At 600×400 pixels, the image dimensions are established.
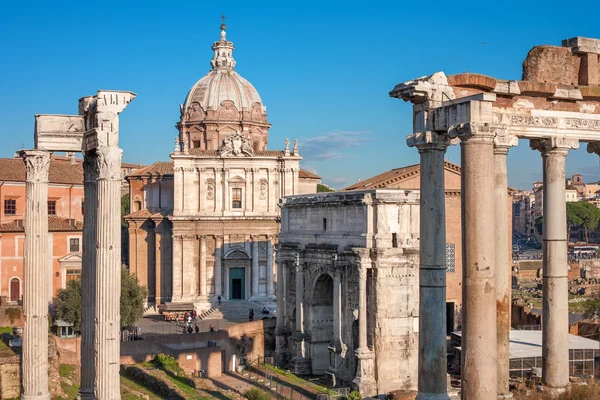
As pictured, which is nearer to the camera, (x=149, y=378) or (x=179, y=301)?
(x=149, y=378)

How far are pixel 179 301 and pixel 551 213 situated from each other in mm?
30818

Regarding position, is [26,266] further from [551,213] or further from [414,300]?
[414,300]

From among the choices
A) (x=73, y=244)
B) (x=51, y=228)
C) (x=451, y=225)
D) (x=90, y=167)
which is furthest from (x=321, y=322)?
(x=90, y=167)

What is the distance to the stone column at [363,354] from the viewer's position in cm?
3059

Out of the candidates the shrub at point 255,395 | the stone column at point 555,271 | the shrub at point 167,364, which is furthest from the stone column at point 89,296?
the shrub at point 167,364

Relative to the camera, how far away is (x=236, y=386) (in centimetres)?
2948

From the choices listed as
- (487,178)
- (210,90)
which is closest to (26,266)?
(487,178)

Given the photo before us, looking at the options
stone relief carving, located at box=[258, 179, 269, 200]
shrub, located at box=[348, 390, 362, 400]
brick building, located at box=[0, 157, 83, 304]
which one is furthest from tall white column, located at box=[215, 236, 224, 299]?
shrub, located at box=[348, 390, 362, 400]

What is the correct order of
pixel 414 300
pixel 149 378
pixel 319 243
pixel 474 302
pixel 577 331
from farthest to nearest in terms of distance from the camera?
1. pixel 577 331
2. pixel 319 243
3. pixel 414 300
4. pixel 149 378
5. pixel 474 302

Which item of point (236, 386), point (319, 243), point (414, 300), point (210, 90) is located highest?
point (210, 90)

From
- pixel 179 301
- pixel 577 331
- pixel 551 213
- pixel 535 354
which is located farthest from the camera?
pixel 179 301

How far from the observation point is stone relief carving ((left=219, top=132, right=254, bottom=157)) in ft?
145

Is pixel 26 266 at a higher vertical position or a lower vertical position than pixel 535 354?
higher

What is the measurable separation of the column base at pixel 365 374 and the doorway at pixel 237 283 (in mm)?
14491
